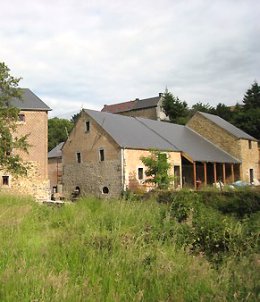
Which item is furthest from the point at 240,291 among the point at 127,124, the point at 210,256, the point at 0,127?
the point at 127,124

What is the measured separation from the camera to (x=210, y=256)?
5.98m

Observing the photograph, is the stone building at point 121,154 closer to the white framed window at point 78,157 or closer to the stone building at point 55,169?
the white framed window at point 78,157

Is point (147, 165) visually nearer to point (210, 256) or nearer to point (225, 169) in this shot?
point (225, 169)

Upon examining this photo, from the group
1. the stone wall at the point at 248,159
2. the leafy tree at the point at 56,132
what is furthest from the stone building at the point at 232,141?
the leafy tree at the point at 56,132

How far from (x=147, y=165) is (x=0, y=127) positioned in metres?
12.6

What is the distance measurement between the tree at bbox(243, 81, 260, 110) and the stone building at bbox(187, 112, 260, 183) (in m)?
18.8

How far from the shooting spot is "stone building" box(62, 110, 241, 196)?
3133 cm

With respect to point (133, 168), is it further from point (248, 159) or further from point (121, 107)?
point (121, 107)

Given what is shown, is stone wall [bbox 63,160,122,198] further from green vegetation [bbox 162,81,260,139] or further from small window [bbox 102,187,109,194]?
green vegetation [bbox 162,81,260,139]

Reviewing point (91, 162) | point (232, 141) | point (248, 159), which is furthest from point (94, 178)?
point (248, 159)

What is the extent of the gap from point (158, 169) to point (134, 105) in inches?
1812

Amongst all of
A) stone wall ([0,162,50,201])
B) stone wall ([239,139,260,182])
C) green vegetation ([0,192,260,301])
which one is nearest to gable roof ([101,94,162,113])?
stone wall ([239,139,260,182])

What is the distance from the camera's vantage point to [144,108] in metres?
71.6

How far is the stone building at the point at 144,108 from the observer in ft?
224
